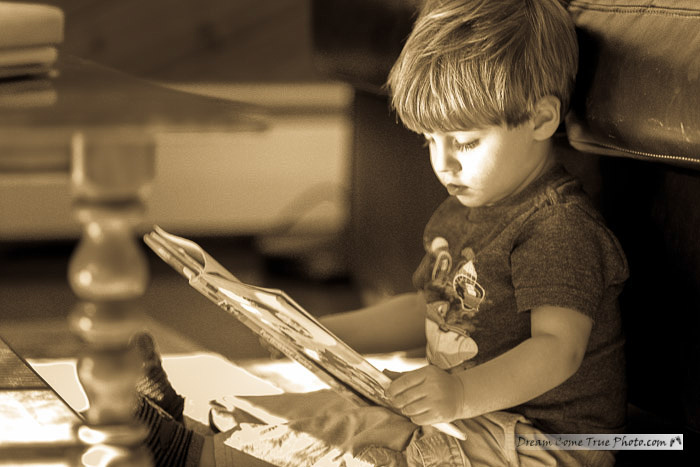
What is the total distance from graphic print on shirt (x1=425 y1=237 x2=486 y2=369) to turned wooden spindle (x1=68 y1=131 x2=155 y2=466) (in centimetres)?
36

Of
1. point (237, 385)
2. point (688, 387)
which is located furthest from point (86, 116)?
point (237, 385)

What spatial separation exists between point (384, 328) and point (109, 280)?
1.62ft

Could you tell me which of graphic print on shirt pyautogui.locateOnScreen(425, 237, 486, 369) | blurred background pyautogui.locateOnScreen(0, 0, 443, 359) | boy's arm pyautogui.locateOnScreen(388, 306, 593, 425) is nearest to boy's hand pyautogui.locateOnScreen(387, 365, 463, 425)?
boy's arm pyautogui.locateOnScreen(388, 306, 593, 425)

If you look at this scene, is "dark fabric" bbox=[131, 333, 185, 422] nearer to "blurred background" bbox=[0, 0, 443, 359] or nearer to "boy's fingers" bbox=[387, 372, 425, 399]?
"boy's fingers" bbox=[387, 372, 425, 399]

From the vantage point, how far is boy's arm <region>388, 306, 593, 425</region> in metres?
0.76

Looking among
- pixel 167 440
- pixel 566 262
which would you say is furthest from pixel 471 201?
pixel 167 440

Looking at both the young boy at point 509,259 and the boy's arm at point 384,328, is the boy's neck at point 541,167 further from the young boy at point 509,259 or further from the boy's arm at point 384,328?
the boy's arm at point 384,328

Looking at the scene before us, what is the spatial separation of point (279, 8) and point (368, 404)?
4.96 ft

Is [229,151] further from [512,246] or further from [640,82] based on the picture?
[640,82]

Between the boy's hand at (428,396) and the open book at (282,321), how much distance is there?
1 cm

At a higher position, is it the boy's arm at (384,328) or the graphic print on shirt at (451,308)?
the graphic print on shirt at (451,308)

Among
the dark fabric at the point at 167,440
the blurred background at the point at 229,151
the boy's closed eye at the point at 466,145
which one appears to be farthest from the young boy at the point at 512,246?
the blurred background at the point at 229,151

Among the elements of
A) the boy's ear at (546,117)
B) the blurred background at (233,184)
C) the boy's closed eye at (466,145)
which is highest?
the boy's ear at (546,117)

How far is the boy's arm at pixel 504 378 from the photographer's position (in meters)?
0.76
